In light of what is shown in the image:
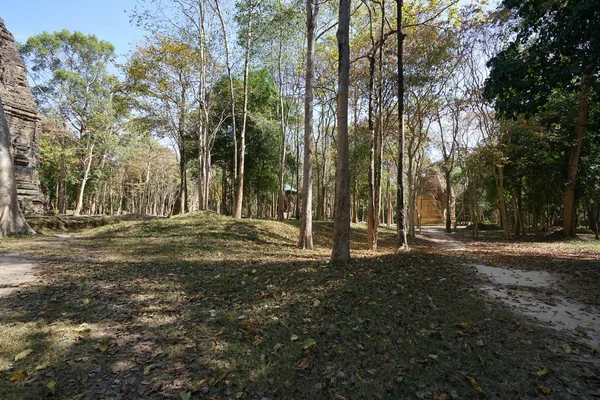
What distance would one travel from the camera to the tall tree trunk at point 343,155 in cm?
686

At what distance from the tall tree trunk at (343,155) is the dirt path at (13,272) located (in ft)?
19.6

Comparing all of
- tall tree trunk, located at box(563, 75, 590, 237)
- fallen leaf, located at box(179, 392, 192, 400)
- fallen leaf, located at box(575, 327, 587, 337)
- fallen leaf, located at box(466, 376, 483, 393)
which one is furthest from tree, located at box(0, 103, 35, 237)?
tall tree trunk, located at box(563, 75, 590, 237)

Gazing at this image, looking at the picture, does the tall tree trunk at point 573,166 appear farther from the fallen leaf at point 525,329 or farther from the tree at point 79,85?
the tree at point 79,85

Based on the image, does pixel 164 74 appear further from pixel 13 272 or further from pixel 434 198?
pixel 434 198

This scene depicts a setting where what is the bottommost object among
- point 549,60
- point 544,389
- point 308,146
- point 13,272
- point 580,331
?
point 544,389

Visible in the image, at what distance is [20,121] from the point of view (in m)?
15.1

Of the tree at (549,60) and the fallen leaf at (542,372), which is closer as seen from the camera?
the fallen leaf at (542,372)

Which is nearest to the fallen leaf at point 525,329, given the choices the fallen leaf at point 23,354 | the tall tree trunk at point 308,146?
the fallen leaf at point 23,354

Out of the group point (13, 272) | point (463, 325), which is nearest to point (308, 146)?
point (463, 325)

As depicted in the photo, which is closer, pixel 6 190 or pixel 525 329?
pixel 525 329

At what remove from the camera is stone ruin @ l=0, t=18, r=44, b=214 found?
1459cm

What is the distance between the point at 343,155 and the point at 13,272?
7.21 m

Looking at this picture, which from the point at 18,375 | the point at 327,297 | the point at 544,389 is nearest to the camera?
the point at 544,389

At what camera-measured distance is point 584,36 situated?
577 centimetres
